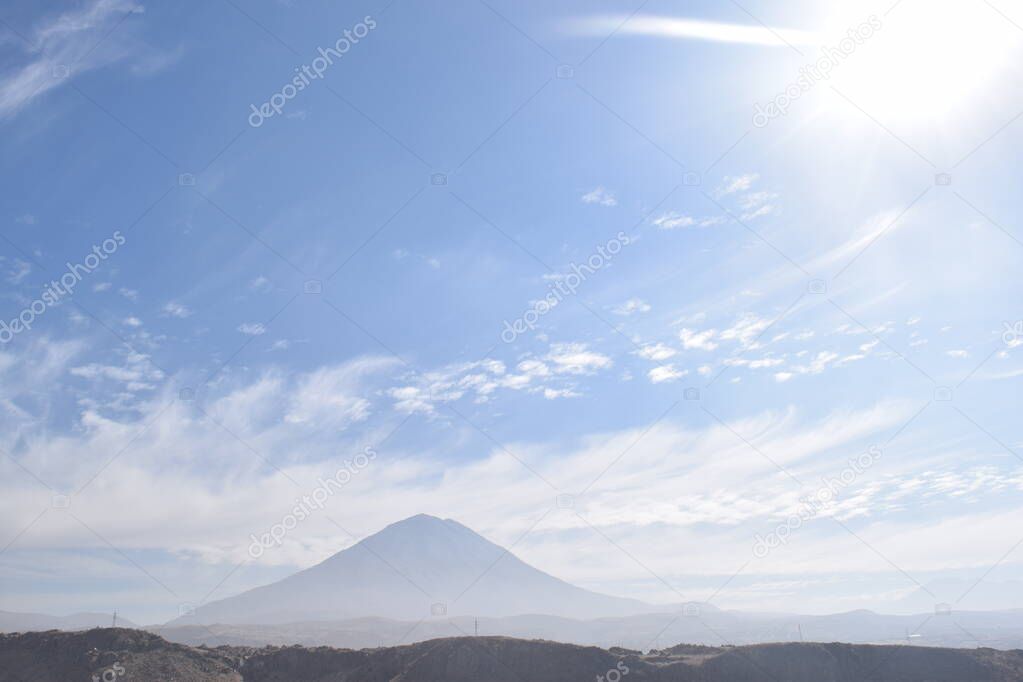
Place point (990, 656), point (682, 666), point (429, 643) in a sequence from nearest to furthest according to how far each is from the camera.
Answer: point (682, 666) → point (429, 643) → point (990, 656)

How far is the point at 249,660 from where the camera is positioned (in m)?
44.6

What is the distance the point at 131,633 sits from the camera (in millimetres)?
44531

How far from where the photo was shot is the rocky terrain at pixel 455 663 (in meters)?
41.4

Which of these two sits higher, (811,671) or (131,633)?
(131,633)

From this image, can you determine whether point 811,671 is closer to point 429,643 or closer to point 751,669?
point 751,669

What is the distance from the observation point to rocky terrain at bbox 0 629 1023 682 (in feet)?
136

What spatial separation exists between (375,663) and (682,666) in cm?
2010

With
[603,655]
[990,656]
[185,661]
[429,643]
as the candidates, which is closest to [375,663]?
[429,643]

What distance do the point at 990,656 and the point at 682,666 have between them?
2581cm

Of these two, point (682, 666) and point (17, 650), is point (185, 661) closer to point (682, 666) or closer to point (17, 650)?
point (17, 650)

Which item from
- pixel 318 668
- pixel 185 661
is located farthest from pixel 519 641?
pixel 185 661

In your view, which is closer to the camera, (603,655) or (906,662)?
(603,655)

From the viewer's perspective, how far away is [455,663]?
139 feet

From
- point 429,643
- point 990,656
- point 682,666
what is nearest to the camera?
point 682,666
